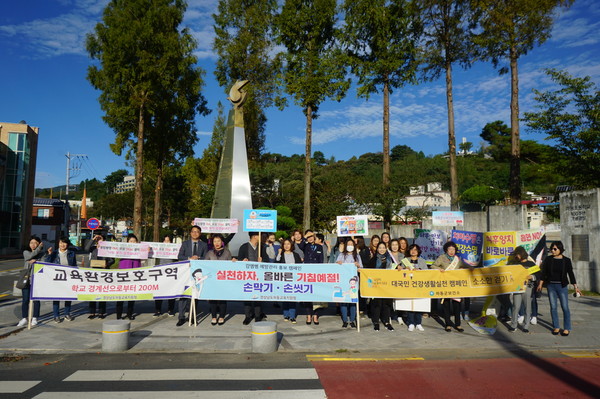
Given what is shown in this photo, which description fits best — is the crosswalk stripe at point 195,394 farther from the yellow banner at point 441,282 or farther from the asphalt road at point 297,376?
the yellow banner at point 441,282

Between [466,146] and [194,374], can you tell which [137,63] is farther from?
[466,146]

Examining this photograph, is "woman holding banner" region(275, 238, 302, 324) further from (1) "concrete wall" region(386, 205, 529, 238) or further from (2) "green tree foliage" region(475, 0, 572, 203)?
(2) "green tree foliage" region(475, 0, 572, 203)

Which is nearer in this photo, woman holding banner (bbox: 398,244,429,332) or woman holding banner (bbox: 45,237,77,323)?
woman holding banner (bbox: 398,244,429,332)

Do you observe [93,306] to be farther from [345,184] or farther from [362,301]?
[345,184]

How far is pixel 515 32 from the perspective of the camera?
1875 cm

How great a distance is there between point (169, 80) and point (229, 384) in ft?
69.2

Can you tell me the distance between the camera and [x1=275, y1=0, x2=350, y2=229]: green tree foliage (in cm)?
2191

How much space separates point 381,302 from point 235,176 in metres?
7.54

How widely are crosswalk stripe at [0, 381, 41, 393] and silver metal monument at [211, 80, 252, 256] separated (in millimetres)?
8554

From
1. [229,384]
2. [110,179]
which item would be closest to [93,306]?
[229,384]

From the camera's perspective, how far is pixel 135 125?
79.2ft

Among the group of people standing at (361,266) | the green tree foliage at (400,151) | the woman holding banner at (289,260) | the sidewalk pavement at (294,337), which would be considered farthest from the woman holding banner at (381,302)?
the green tree foliage at (400,151)

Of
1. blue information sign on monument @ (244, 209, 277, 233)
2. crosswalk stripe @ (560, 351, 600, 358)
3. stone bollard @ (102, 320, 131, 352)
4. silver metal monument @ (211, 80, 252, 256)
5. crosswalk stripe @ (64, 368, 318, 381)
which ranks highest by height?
silver metal monument @ (211, 80, 252, 256)

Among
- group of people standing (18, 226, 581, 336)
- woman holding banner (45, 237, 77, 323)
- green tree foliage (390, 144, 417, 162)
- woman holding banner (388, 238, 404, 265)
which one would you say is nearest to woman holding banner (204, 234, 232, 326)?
group of people standing (18, 226, 581, 336)
